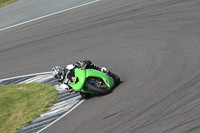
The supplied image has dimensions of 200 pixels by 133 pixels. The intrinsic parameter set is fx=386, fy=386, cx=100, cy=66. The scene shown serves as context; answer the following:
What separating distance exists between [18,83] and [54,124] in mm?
5067

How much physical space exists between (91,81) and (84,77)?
0.97 feet

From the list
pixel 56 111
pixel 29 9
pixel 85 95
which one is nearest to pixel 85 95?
pixel 85 95

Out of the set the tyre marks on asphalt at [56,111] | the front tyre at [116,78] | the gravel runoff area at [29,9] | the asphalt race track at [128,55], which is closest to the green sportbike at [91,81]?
the front tyre at [116,78]

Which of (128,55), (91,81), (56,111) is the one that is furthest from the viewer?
(128,55)

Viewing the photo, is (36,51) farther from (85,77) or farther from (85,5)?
(85,77)

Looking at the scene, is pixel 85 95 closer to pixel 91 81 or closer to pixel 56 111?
pixel 91 81

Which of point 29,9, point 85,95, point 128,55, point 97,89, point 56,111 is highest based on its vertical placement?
point 29,9

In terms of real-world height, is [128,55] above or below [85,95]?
above

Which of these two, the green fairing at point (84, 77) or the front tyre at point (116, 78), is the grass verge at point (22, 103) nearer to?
the green fairing at point (84, 77)

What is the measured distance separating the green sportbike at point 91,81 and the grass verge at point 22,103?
1.86 m

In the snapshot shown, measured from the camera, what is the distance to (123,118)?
35.0 ft

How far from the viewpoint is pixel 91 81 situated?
12344 mm

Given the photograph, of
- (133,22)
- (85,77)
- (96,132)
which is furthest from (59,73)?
(133,22)

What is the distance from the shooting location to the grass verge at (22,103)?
13.3 meters
